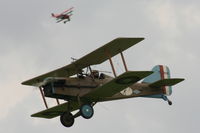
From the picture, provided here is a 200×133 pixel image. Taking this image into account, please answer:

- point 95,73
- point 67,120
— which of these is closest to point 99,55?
point 95,73

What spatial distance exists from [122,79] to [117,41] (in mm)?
1523

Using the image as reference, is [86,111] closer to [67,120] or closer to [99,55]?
[67,120]

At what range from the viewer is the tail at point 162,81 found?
3011 centimetres

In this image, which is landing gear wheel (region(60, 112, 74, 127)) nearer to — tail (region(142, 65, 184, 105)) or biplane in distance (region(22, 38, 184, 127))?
biplane in distance (region(22, 38, 184, 127))

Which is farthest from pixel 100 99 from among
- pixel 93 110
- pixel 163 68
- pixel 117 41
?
pixel 163 68

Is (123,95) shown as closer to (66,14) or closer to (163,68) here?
(163,68)

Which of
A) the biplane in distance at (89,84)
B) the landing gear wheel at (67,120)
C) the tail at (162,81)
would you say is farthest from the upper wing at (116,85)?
the tail at (162,81)

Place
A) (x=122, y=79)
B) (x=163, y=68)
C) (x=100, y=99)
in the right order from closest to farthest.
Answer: (x=122, y=79) → (x=100, y=99) → (x=163, y=68)

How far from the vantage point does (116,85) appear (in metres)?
28.2

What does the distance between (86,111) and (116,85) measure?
1.67 metres

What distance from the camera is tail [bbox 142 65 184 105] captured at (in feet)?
98.8

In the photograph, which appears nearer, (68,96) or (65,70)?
(68,96)

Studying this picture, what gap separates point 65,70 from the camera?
100ft

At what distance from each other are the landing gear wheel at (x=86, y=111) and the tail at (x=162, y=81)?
12.2 ft
